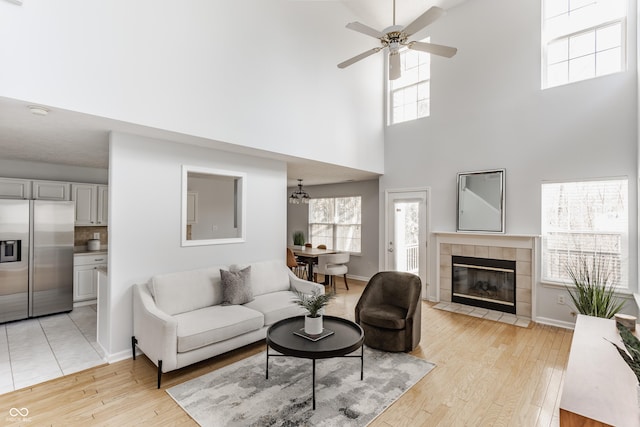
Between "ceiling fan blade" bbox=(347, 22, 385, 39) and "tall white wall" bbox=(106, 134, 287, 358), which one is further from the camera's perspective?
"tall white wall" bbox=(106, 134, 287, 358)

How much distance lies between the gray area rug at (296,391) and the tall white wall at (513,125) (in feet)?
9.91

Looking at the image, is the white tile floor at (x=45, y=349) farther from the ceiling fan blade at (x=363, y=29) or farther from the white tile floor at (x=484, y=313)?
the white tile floor at (x=484, y=313)

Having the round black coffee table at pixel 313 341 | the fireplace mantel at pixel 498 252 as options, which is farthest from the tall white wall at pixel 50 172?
the fireplace mantel at pixel 498 252

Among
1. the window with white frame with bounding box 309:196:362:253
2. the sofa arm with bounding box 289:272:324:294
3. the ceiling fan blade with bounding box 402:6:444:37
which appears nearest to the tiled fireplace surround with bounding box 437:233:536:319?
the window with white frame with bounding box 309:196:362:253

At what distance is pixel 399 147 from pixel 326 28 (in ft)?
8.12

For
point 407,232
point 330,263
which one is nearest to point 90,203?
point 330,263

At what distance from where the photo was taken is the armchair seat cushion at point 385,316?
3375 millimetres

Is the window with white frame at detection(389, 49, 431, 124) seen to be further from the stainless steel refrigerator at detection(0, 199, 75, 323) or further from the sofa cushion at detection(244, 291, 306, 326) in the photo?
the stainless steel refrigerator at detection(0, 199, 75, 323)

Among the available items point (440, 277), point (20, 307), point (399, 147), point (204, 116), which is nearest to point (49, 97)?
point (204, 116)

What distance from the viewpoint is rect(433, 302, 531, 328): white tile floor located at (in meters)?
4.52

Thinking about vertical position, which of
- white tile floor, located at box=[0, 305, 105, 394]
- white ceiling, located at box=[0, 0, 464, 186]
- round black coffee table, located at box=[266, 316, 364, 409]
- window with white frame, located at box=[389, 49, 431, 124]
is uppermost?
window with white frame, located at box=[389, 49, 431, 124]

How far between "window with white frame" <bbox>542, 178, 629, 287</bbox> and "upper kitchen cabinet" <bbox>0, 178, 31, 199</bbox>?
774 centimetres

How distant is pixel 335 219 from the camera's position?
314 inches

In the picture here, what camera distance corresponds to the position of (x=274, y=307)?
12.1 ft
